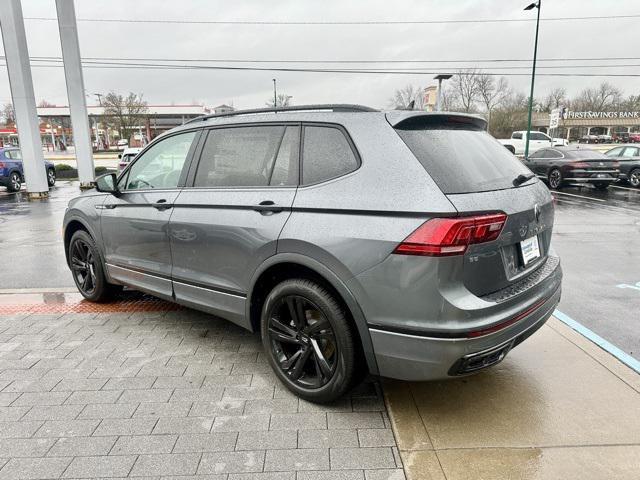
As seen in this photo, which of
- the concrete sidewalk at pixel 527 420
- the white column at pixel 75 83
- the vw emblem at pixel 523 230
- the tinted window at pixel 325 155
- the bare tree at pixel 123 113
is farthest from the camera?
the bare tree at pixel 123 113

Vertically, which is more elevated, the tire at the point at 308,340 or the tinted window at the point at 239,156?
the tinted window at the point at 239,156

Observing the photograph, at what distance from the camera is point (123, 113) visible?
5047 centimetres

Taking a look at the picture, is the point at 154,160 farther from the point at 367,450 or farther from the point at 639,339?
the point at 639,339

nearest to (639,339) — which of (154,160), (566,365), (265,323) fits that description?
(566,365)

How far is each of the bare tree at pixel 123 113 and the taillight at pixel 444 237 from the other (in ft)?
167

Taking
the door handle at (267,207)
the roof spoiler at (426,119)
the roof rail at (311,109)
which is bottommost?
the door handle at (267,207)

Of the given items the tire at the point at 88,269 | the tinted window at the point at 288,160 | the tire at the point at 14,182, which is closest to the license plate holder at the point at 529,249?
the tinted window at the point at 288,160

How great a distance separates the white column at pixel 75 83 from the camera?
15547 millimetres

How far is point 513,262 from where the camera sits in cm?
257

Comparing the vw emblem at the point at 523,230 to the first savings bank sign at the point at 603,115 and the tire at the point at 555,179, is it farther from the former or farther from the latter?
the first savings bank sign at the point at 603,115

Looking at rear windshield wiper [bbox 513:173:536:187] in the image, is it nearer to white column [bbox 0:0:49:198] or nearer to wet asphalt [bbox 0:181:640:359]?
wet asphalt [bbox 0:181:640:359]

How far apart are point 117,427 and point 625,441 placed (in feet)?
9.54

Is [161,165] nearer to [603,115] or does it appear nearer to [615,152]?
[615,152]

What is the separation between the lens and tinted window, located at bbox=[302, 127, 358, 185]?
8.86ft
